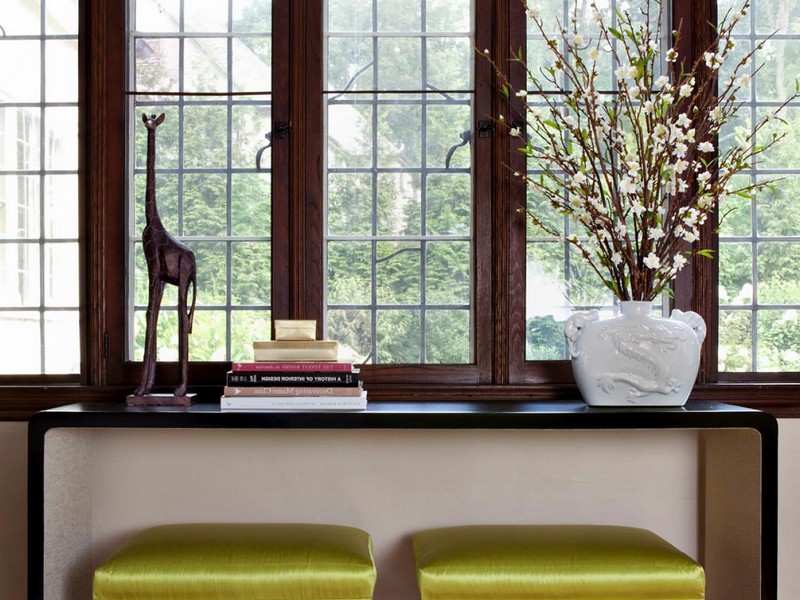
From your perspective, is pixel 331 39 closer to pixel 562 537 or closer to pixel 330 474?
pixel 330 474

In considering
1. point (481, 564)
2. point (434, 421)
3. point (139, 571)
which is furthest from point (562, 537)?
point (139, 571)

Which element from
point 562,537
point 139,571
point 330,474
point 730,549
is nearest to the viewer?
point 139,571

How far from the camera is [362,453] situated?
101 inches

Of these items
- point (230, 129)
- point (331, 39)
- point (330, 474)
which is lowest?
point (330, 474)

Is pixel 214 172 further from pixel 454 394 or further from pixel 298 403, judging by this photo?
pixel 454 394

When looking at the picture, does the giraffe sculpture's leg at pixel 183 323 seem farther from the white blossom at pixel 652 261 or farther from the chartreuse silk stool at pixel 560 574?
the white blossom at pixel 652 261

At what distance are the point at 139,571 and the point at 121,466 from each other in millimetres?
605

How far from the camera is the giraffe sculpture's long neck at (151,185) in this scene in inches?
91.9

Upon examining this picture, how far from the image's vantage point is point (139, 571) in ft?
6.65

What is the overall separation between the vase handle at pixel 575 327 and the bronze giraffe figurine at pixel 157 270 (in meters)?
1.08

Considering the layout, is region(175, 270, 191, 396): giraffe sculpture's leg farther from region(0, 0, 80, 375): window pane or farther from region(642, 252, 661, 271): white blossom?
region(642, 252, 661, 271): white blossom

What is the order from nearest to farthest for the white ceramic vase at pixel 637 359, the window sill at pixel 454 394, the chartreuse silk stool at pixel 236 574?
the chartreuse silk stool at pixel 236 574, the white ceramic vase at pixel 637 359, the window sill at pixel 454 394

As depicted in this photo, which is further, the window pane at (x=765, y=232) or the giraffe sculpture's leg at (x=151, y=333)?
the window pane at (x=765, y=232)

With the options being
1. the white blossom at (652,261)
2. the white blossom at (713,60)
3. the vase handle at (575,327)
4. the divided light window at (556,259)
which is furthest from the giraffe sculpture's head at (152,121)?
the white blossom at (713,60)
